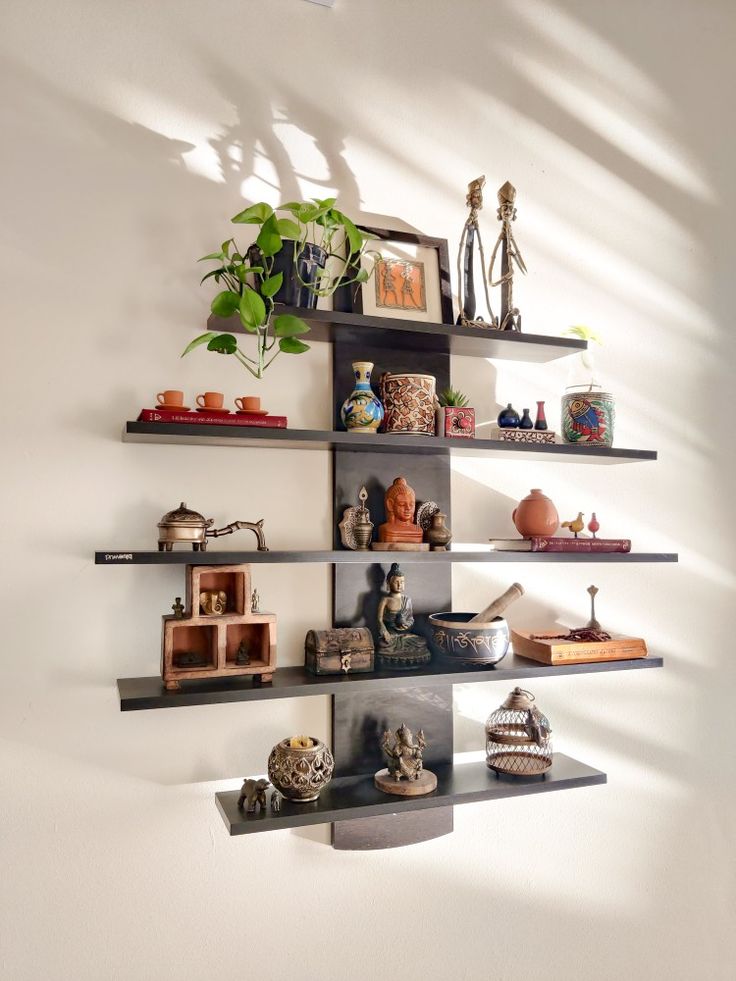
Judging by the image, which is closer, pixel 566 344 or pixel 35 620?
pixel 35 620

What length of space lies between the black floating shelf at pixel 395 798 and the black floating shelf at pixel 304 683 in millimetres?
225

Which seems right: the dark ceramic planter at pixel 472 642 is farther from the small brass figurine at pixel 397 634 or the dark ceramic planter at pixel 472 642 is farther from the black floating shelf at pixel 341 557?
the black floating shelf at pixel 341 557

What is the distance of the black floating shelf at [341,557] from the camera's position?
1.41m

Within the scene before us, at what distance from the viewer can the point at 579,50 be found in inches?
83.8

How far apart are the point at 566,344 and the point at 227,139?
921 millimetres

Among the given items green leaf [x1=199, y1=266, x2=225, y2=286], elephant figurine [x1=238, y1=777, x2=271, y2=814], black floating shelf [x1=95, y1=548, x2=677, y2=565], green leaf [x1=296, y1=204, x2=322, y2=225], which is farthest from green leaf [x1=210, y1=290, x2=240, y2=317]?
elephant figurine [x1=238, y1=777, x2=271, y2=814]

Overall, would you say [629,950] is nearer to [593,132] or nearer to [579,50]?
[593,132]

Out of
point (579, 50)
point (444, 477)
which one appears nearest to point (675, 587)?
point (444, 477)

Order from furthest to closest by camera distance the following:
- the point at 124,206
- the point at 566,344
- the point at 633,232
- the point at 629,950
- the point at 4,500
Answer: the point at 633,232, the point at 629,950, the point at 566,344, the point at 124,206, the point at 4,500

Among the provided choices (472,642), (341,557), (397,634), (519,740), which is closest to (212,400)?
(341,557)

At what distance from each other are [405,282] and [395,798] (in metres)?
1.17

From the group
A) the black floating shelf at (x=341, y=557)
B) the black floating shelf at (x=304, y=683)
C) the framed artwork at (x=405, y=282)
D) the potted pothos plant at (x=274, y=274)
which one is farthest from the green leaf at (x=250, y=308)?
the black floating shelf at (x=304, y=683)

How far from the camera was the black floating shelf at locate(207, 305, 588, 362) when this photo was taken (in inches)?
63.6

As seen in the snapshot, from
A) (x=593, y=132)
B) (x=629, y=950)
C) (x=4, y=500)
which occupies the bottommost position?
(x=629, y=950)
